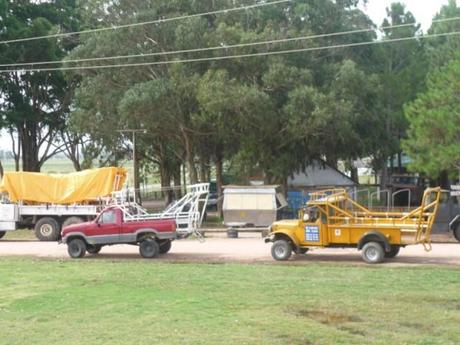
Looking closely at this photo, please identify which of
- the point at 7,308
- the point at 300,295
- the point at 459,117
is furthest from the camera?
the point at 459,117

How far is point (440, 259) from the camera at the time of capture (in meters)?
20.9

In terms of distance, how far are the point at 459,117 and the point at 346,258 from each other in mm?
9067

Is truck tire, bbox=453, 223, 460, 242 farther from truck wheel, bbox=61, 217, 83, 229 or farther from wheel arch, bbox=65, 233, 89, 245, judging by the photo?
truck wheel, bbox=61, 217, 83, 229

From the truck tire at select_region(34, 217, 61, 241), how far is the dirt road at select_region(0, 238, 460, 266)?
65.7 inches

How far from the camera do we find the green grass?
398 inches

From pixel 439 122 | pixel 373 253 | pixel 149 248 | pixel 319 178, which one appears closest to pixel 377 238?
pixel 373 253

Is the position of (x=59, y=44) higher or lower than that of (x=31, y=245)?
higher

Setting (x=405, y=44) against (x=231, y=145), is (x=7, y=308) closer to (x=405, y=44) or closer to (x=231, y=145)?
(x=231, y=145)

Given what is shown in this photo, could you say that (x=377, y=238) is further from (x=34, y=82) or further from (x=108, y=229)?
(x=34, y=82)

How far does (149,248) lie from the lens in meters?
22.3

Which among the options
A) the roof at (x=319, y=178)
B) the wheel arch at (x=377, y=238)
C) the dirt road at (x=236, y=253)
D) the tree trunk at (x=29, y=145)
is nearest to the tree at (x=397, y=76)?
the roof at (x=319, y=178)

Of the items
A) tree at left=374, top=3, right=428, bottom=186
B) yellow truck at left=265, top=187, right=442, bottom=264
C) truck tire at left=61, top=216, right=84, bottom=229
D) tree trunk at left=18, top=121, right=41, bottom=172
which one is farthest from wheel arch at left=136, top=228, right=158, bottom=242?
tree trunk at left=18, top=121, right=41, bottom=172

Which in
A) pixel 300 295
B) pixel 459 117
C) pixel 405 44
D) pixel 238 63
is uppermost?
pixel 405 44

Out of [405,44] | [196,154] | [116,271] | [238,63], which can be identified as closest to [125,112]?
[238,63]
